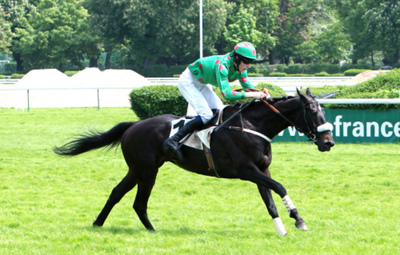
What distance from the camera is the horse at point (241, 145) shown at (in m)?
5.37

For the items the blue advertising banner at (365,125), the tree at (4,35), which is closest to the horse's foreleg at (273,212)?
the blue advertising banner at (365,125)

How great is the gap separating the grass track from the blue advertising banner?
30cm

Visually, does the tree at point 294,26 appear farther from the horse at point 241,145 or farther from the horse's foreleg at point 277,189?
the horse's foreleg at point 277,189

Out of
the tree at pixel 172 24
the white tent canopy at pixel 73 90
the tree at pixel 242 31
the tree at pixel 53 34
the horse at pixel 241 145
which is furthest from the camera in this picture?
the tree at pixel 53 34

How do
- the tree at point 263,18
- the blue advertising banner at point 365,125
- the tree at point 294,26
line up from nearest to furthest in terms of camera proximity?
the blue advertising banner at point 365,125, the tree at point 263,18, the tree at point 294,26

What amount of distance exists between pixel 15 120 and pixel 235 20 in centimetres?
3693

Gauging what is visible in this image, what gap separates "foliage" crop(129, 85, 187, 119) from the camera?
48.1 ft

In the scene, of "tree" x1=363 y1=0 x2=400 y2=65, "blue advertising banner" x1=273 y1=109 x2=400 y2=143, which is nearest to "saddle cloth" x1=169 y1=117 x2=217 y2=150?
"blue advertising banner" x1=273 y1=109 x2=400 y2=143

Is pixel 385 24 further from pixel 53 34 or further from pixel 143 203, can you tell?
pixel 143 203

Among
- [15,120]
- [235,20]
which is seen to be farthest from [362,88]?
[235,20]

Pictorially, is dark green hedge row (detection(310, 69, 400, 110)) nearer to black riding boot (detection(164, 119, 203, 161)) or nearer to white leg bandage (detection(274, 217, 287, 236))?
black riding boot (detection(164, 119, 203, 161))

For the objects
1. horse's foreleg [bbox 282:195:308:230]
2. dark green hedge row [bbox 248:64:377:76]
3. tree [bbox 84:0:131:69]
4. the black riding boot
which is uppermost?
tree [bbox 84:0:131:69]

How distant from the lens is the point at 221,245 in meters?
5.18

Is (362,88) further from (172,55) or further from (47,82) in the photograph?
(172,55)
